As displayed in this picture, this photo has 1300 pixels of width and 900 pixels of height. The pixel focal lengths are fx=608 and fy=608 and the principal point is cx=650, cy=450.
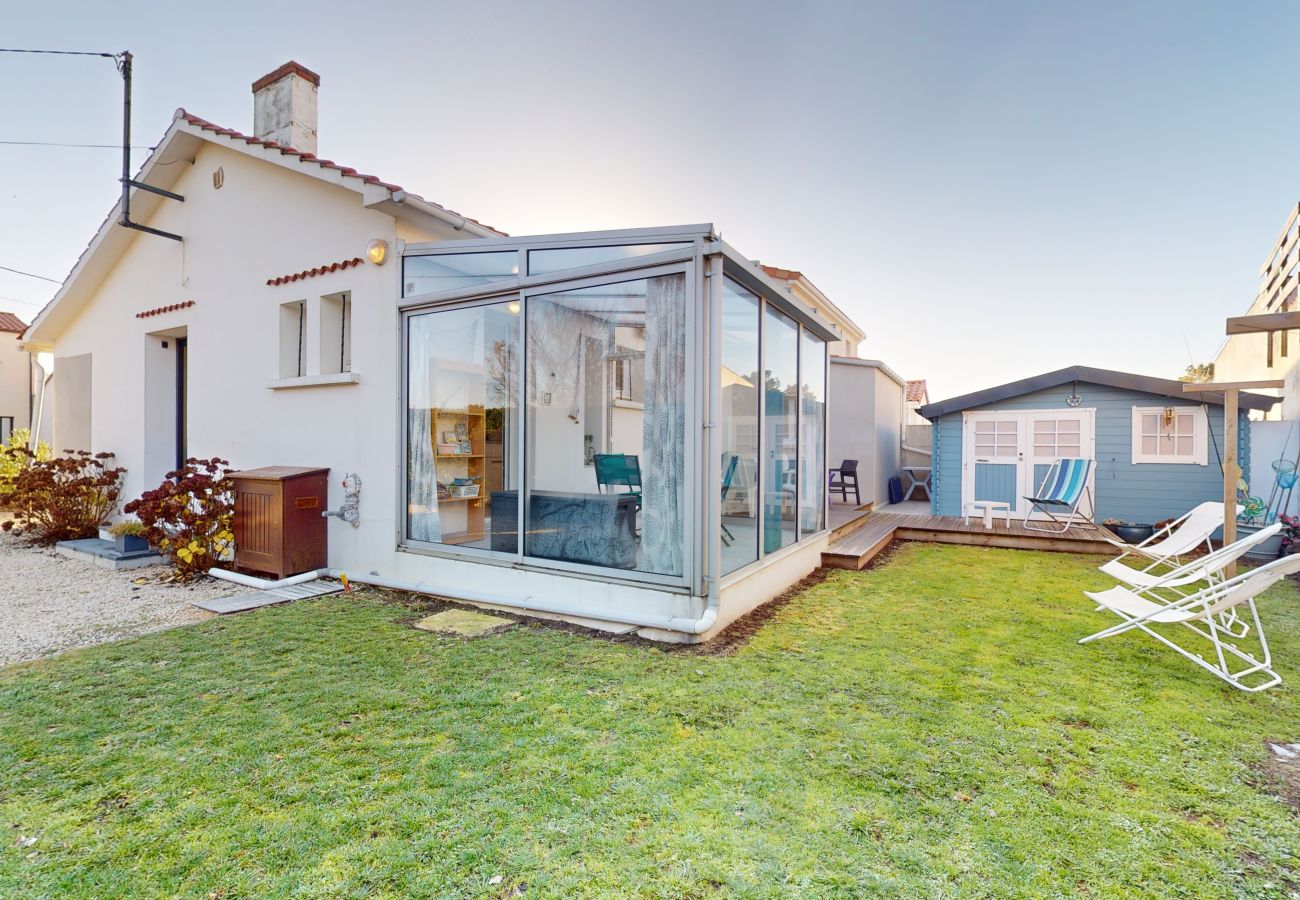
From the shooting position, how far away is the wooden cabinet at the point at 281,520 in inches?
235

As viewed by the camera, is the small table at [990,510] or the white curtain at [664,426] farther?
the small table at [990,510]

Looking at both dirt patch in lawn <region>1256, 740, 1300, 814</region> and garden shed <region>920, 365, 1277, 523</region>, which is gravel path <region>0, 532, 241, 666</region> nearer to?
dirt patch in lawn <region>1256, 740, 1300, 814</region>

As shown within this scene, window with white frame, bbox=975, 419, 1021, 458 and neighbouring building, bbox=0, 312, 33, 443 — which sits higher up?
neighbouring building, bbox=0, 312, 33, 443

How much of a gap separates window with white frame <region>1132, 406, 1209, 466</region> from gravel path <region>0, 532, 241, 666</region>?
12.2 metres

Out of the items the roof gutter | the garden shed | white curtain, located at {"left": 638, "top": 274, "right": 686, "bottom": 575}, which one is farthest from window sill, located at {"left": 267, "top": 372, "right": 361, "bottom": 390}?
the garden shed

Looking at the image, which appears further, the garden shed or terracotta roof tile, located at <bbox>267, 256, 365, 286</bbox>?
the garden shed

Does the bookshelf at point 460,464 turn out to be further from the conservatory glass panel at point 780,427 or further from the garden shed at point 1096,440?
the garden shed at point 1096,440

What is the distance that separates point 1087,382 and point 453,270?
980cm

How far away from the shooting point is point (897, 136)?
9.87 metres

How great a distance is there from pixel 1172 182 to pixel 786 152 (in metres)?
6.23

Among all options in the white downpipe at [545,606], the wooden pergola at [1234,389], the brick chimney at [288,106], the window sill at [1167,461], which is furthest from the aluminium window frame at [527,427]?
the window sill at [1167,461]

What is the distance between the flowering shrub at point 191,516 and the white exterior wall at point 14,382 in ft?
54.9

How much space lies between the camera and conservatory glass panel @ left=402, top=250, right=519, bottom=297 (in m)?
5.22

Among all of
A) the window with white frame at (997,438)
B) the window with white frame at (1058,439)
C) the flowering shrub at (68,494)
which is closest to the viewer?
the flowering shrub at (68,494)
